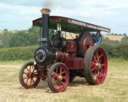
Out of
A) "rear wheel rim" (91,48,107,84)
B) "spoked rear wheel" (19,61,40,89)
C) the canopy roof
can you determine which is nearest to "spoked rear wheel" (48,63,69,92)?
"spoked rear wheel" (19,61,40,89)

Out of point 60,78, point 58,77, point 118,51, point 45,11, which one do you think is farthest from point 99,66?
point 118,51

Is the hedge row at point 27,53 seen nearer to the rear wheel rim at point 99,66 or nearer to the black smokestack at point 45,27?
the rear wheel rim at point 99,66

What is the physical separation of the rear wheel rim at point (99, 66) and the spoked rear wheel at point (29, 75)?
187 centimetres

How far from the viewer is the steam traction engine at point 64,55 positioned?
12.7 m

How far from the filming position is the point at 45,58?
41.5 ft

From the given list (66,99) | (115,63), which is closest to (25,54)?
(115,63)

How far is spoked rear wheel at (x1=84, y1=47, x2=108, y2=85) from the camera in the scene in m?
13.8

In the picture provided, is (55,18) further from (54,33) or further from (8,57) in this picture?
(8,57)

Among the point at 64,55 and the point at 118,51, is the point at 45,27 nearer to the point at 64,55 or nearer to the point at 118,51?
the point at 64,55

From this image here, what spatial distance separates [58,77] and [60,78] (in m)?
0.13

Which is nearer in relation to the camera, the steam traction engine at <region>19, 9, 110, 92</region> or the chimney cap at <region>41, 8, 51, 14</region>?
the steam traction engine at <region>19, 9, 110, 92</region>

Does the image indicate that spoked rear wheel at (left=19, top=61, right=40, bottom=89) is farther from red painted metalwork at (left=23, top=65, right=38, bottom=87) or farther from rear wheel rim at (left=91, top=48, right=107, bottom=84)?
rear wheel rim at (left=91, top=48, right=107, bottom=84)

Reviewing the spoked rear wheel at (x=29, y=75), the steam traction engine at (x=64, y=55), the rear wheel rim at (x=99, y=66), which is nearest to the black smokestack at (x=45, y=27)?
the steam traction engine at (x=64, y=55)

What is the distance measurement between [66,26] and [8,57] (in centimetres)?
1924
